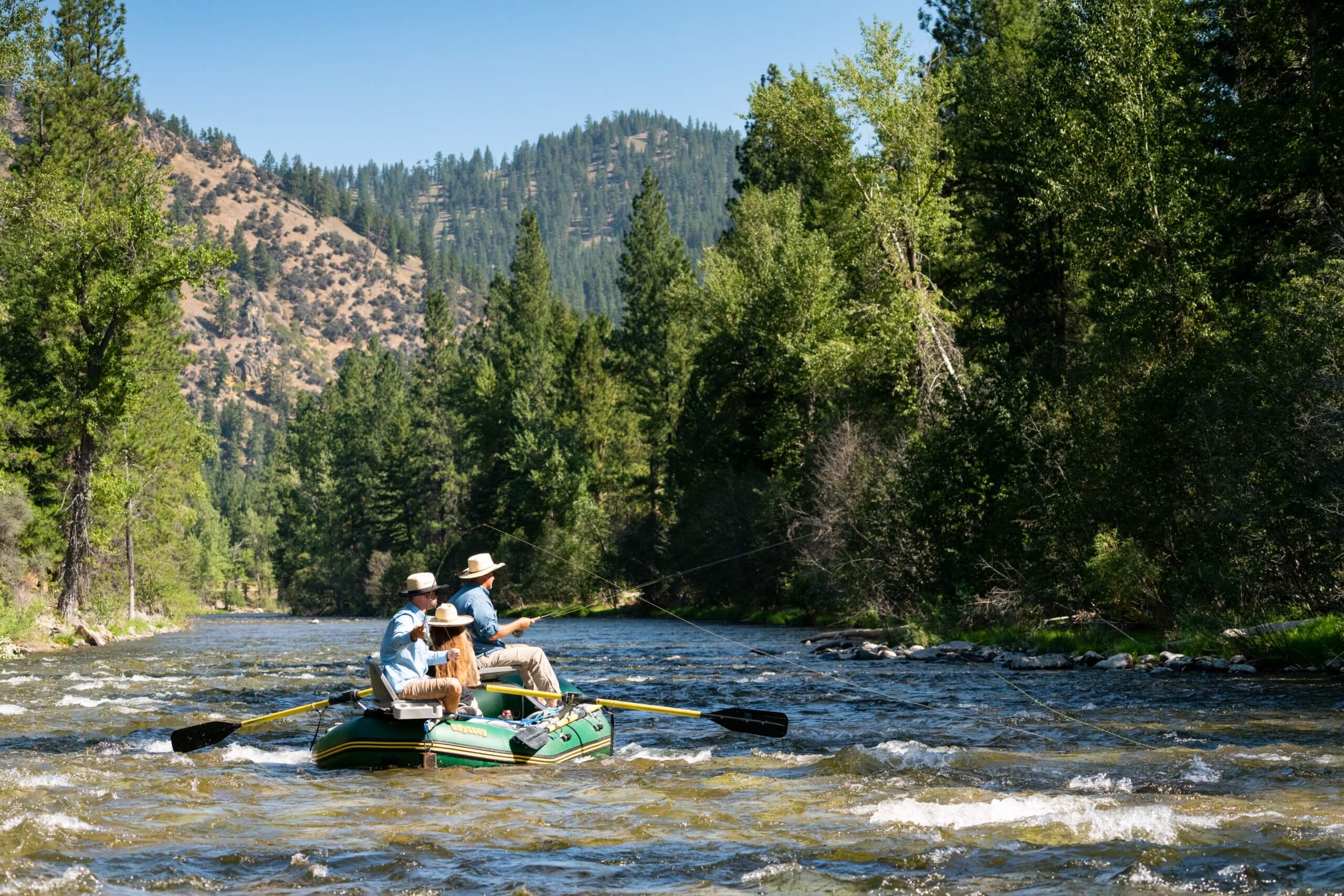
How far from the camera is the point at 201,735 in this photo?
12.2 meters

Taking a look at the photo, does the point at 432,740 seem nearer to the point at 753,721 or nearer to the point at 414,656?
the point at 414,656

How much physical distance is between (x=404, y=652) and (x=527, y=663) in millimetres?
1866

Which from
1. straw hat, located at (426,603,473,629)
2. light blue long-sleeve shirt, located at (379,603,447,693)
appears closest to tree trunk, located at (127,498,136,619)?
straw hat, located at (426,603,473,629)

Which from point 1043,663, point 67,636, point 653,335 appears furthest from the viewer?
point 653,335

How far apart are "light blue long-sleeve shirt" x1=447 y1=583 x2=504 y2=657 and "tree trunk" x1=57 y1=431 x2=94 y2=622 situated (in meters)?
22.5

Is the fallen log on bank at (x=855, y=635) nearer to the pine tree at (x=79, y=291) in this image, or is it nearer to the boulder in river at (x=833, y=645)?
the boulder in river at (x=833, y=645)

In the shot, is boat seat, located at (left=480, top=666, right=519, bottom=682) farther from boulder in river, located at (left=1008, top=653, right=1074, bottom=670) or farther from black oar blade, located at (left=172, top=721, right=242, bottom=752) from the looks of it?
boulder in river, located at (left=1008, top=653, right=1074, bottom=670)

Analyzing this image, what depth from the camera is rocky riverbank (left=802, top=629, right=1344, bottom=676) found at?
18062mm

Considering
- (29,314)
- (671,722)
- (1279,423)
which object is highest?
(29,314)

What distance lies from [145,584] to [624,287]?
2871cm

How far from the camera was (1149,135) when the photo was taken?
2395cm

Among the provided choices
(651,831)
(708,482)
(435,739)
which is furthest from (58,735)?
(708,482)

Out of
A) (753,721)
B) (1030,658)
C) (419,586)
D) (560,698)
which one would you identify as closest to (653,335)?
A: (1030,658)

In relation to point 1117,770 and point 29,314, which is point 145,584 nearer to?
point 29,314
